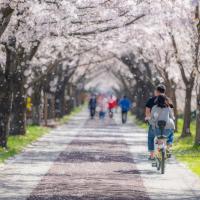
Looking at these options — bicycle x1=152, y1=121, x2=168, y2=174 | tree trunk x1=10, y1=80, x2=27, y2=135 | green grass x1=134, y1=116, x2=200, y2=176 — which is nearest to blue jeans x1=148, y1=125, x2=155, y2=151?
bicycle x1=152, y1=121, x2=168, y2=174

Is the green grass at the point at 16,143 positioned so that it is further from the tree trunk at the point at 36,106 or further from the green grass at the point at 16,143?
the tree trunk at the point at 36,106

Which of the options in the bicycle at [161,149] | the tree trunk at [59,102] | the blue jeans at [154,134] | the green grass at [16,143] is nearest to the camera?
the bicycle at [161,149]

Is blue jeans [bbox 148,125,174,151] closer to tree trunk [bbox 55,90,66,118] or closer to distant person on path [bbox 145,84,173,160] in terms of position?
distant person on path [bbox 145,84,173,160]

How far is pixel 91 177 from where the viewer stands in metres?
16.3

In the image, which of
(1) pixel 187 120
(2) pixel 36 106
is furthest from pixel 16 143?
(2) pixel 36 106

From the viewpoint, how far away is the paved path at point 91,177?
44.0ft

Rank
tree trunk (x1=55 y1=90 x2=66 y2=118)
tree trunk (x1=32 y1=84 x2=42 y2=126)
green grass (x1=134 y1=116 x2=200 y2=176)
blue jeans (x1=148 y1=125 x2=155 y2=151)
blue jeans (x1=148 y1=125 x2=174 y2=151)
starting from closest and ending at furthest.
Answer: blue jeans (x1=148 y1=125 x2=174 y2=151), blue jeans (x1=148 y1=125 x2=155 y2=151), green grass (x1=134 y1=116 x2=200 y2=176), tree trunk (x1=32 y1=84 x2=42 y2=126), tree trunk (x1=55 y1=90 x2=66 y2=118)

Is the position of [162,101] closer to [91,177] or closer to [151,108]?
[151,108]

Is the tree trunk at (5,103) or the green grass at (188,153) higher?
the tree trunk at (5,103)

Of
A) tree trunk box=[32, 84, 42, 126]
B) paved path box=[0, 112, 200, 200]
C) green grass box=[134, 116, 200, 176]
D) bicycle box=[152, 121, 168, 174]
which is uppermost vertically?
tree trunk box=[32, 84, 42, 126]

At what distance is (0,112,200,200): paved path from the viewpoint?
1341cm

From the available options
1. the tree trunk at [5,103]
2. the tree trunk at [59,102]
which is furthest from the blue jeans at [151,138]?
the tree trunk at [59,102]

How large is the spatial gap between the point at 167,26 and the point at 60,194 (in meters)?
18.9

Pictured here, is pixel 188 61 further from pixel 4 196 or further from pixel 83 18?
pixel 4 196
